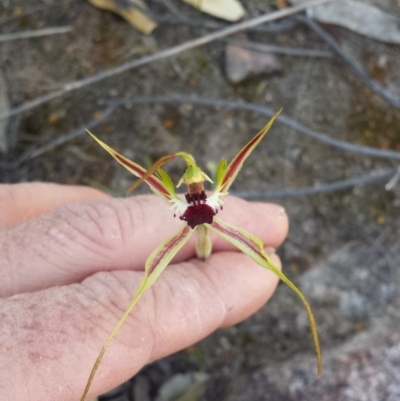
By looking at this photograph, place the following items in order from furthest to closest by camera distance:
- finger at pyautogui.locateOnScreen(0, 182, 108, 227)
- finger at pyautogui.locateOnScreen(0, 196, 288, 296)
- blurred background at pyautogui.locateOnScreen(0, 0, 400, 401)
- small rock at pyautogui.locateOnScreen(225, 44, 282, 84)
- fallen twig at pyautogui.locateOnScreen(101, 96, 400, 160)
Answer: small rock at pyautogui.locateOnScreen(225, 44, 282, 84) → fallen twig at pyautogui.locateOnScreen(101, 96, 400, 160) → blurred background at pyautogui.locateOnScreen(0, 0, 400, 401) → finger at pyautogui.locateOnScreen(0, 182, 108, 227) → finger at pyautogui.locateOnScreen(0, 196, 288, 296)

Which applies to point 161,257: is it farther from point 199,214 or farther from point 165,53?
point 165,53

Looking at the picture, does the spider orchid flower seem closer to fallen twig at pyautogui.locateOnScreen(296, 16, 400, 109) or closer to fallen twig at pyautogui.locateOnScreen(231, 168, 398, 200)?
fallen twig at pyautogui.locateOnScreen(231, 168, 398, 200)

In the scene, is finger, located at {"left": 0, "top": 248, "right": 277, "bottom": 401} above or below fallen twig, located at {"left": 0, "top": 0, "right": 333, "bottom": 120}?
below

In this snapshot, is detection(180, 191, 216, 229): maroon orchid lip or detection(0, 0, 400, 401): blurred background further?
detection(0, 0, 400, 401): blurred background

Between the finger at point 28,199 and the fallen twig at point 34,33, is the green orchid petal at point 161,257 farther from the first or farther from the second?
the fallen twig at point 34,33

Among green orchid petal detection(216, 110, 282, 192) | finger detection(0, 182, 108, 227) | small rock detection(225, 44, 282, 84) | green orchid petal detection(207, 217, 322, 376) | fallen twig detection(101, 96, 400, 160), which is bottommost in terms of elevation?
green orchid petal detection(207, 217, 322, 376)

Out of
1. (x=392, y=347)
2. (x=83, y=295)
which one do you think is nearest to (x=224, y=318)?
(x=83, y=295)

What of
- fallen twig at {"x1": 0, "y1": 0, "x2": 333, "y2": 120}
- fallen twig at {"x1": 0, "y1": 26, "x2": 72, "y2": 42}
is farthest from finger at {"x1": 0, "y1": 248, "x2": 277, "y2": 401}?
fallen twig at {"x1": 0, "y1": 26, "x2": 72, "y2": 42}
